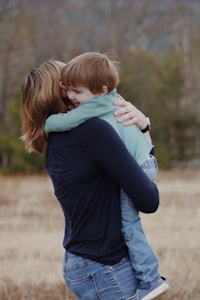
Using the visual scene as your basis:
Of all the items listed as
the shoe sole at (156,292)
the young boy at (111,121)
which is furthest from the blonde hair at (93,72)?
the shoe sole at (156,292)

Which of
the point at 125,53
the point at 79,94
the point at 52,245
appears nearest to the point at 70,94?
the point at 79,94

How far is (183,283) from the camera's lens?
481cm

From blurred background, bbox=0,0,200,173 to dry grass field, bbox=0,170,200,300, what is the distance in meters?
8.79

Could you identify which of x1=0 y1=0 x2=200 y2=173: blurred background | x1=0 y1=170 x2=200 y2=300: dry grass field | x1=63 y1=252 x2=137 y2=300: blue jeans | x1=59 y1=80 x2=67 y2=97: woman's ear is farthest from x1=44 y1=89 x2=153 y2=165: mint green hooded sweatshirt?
x1=0 y1=0 x2=200 y2=173: blurred background

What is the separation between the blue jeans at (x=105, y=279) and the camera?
94.9 inches

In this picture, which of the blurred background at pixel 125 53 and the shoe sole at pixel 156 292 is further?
the blurred background at pixel 125 53

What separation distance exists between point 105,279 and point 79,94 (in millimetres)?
635

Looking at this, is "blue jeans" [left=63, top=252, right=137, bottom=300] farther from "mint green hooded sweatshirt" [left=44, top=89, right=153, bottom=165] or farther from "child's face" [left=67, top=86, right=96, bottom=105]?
"child's face" [left=67, top=86, right=96, bottom=105]

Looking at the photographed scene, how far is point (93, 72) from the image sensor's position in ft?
7.74

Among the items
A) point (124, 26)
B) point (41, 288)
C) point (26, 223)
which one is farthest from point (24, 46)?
point (41, 288)

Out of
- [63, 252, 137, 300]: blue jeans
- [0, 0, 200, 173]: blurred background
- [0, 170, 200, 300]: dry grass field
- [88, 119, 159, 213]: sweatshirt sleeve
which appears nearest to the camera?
[88, 119, 159, 213]: sweatshirt sleeve

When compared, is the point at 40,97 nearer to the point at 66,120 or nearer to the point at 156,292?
the point at 66,120

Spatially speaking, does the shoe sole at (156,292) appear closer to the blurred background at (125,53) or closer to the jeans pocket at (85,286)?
the jeans pocket at (85,286)

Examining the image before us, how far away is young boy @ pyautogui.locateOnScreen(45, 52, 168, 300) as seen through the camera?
2365mm
